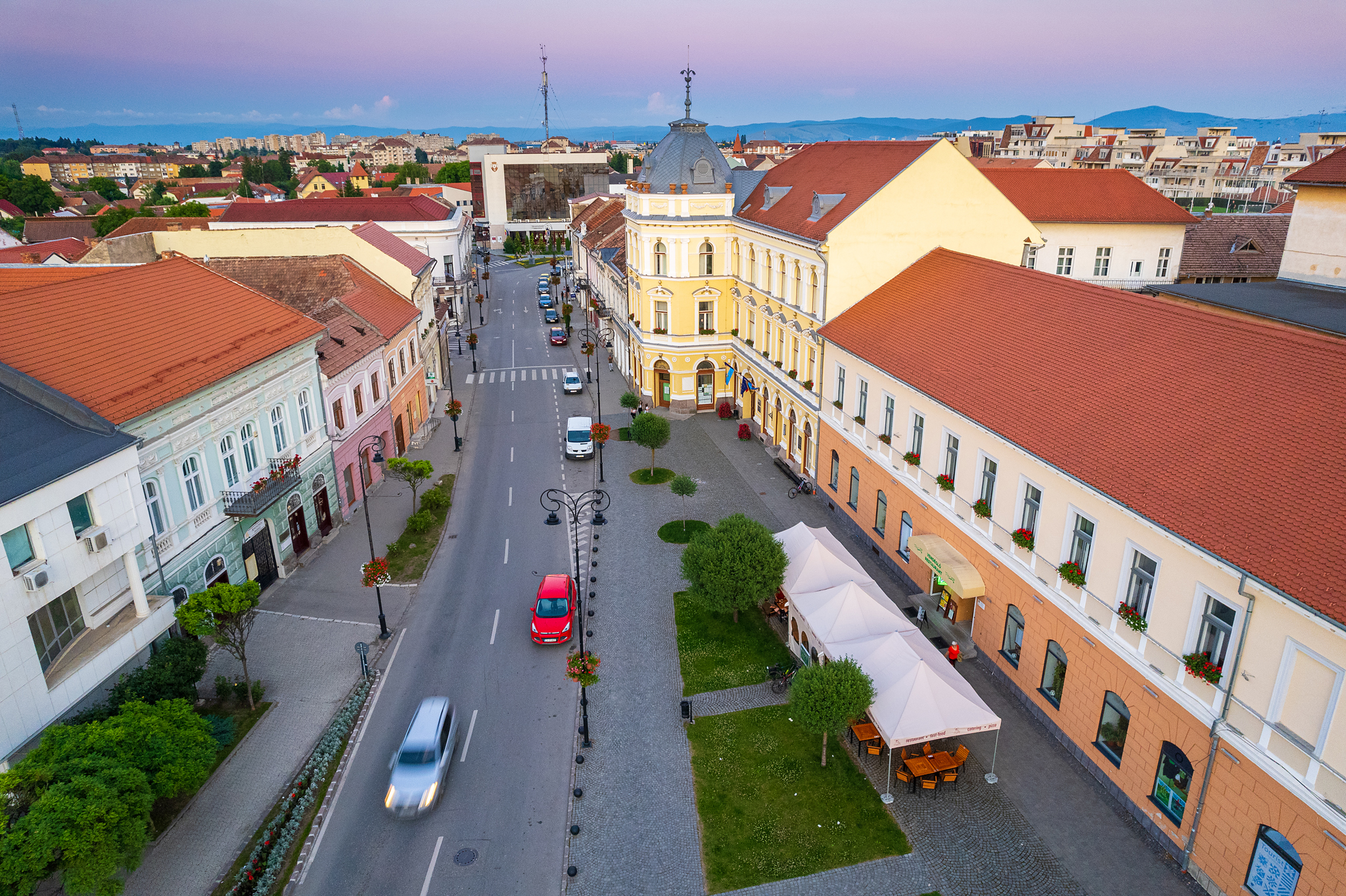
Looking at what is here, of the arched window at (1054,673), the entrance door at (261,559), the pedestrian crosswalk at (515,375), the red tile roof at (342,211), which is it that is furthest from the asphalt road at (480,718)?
the red tile roof at (342,211)

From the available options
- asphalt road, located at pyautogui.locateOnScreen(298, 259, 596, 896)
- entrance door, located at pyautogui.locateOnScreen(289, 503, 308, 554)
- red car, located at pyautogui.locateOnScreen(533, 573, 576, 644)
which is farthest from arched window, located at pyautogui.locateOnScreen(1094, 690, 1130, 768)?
entrance door, located at pyautogui.locateOnScreen(289, 503, 308, 554)

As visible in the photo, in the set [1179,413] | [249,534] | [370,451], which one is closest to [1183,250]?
[1179,413]

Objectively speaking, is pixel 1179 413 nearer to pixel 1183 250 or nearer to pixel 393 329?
pixel 393 329

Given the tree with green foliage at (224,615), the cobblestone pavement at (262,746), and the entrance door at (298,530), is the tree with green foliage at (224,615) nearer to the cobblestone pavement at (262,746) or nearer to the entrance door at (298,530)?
the cobblestone pavement at (262,746)

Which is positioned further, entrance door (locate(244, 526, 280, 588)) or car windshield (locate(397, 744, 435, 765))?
entrance door (locate(244, 526, 280, 588))

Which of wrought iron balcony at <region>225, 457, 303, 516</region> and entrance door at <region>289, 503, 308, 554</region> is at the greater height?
wrought iron balcony at <region>225, 457, 303, 516</region>

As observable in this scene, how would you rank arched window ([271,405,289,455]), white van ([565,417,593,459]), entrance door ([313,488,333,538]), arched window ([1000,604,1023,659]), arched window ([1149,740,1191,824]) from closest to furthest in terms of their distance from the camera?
arched window ([1149,740,1191,824]) < arched window ([1000,604,1023,659]) < arched window ([271,405,289,455]) < entrance door ([313,488,333,538]) < white van ([565,417,593,459])

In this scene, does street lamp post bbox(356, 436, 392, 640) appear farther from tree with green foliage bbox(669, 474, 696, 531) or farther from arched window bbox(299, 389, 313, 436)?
tree with green foliage bbox(669, 474, 696, 531)
